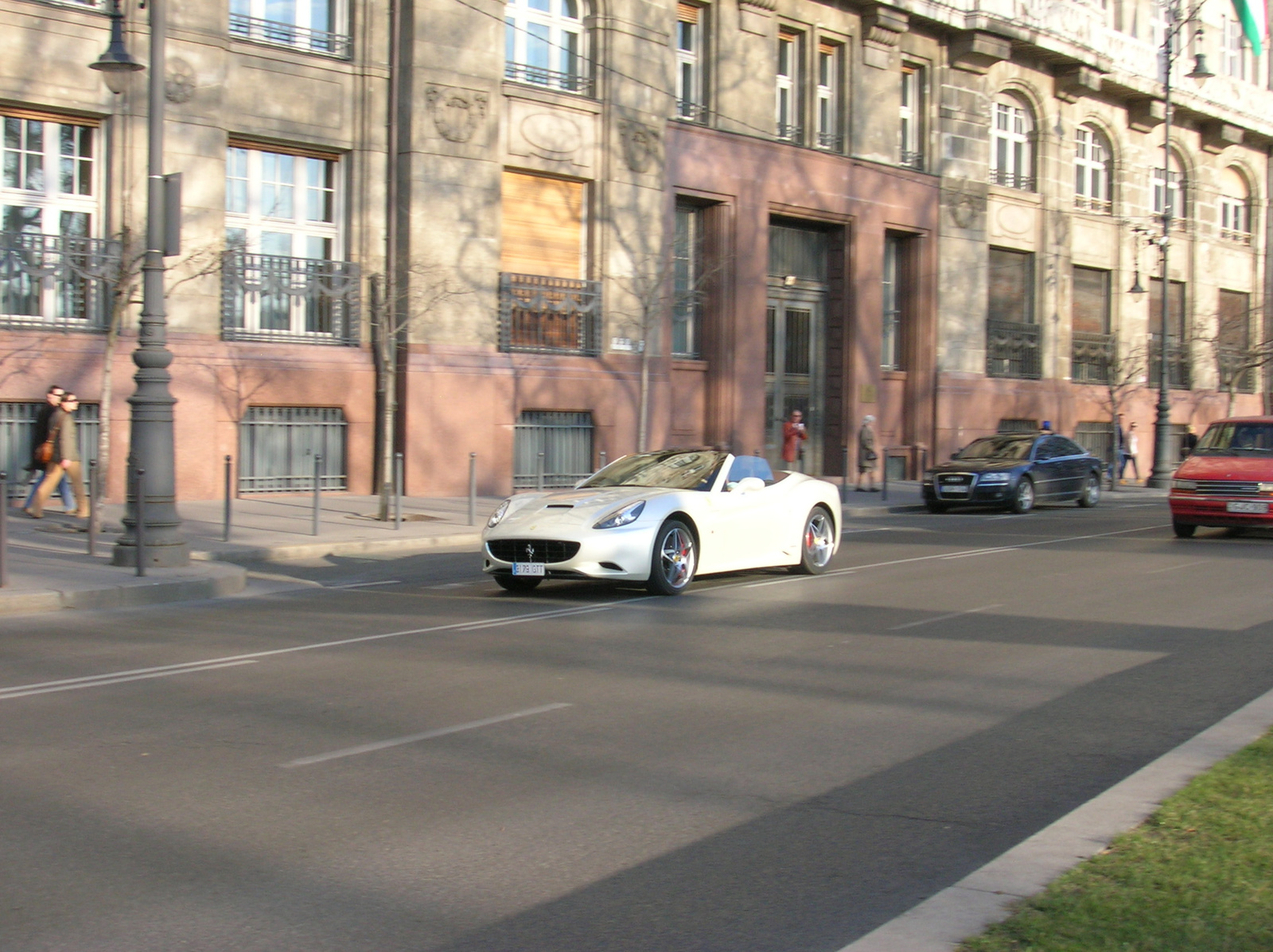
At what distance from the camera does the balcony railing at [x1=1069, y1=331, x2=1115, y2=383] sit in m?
39.1

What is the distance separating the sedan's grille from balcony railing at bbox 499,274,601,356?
1183cm

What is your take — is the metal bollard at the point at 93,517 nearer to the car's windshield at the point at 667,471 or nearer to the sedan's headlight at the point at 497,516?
the sedan's headlight at the point at 497,516

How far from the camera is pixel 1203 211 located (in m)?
44.7

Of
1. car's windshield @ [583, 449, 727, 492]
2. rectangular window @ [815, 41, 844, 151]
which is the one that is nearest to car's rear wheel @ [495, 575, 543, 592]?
car's windshield @ [583, 449, 727, 492]

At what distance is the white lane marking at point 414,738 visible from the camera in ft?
21.1

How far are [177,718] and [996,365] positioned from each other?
104 ft

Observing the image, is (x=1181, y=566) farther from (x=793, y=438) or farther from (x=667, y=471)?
(x=793, y=438)

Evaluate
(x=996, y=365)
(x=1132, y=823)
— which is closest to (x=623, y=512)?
(x=1132, y=823)

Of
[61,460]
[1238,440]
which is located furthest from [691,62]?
[61,460]

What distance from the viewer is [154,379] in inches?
554

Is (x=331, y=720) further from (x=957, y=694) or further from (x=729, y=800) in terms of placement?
(x=957, y=694)

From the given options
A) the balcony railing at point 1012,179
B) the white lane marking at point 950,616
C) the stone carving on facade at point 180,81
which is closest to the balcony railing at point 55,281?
the stone carving on facade at point 180,81

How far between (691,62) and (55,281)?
46.2 feet

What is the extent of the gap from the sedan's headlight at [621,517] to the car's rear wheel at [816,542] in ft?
8.63
